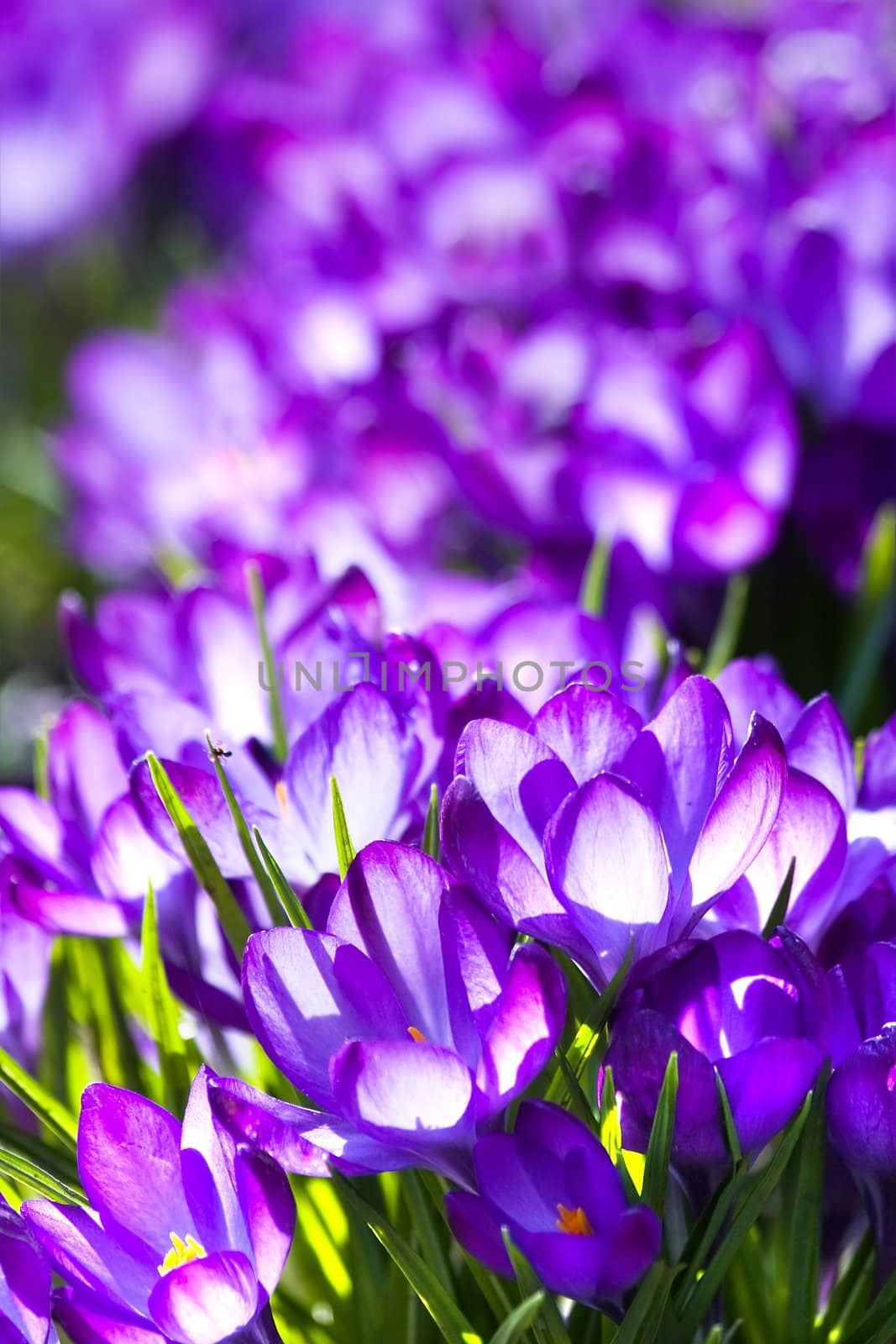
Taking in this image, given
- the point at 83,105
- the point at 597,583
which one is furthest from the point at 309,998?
the point at 83,105

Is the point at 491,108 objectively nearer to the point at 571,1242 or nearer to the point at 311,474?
the point at 311,474

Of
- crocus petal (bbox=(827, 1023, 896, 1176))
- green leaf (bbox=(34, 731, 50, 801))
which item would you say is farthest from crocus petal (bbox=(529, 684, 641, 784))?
green leaf (bbox=(34, 731, 50, 801))

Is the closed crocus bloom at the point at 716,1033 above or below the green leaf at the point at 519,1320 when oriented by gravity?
above

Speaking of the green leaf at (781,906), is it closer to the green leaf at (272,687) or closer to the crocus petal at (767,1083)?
the crocus petal at (767,1083)

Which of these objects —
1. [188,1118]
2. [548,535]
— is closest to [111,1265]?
[188,1118]

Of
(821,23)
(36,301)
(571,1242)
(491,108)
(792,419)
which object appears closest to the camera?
(571,1242)

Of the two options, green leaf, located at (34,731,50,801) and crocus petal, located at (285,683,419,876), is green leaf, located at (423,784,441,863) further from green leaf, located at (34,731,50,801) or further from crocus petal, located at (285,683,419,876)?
green leaf, located at (34,731,50,801)

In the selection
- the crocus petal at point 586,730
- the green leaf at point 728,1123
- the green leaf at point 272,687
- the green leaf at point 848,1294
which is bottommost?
the green leaf at point 848,1294

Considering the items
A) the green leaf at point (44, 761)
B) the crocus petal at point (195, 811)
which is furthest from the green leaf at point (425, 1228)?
the green leaf at point (44, 761)
